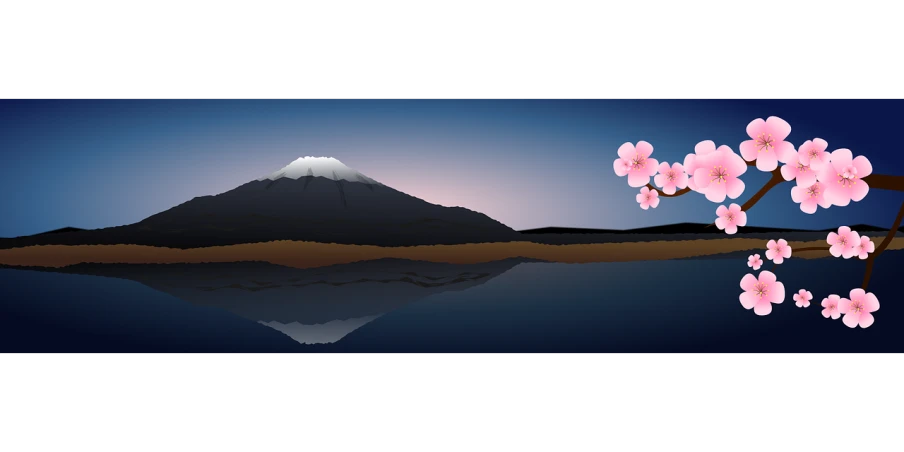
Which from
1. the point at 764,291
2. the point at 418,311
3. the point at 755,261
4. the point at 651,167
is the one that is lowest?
the point at 418,311

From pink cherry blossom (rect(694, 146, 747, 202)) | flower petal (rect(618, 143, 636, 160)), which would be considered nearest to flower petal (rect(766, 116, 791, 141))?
pink cherry blossom (rect(694, 146, 747, 202))

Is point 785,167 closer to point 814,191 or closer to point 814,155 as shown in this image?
point 814,155

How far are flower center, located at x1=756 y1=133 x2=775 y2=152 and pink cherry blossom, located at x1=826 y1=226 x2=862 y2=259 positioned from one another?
127cm

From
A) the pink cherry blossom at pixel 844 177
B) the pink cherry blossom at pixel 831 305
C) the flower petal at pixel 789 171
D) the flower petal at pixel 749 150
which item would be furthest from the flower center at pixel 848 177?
the pink cherry blossom at pixel 831 305

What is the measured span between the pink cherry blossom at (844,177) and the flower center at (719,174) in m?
0.26

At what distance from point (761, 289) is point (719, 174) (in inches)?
44.5

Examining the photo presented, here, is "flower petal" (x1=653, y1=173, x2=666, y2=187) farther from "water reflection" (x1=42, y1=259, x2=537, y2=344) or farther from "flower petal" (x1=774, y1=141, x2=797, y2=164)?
"water reflection" (x1=42, y1=259, x2=537, y2=344)

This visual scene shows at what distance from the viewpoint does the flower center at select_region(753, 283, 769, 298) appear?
261 centimetres

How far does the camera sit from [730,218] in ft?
9.23

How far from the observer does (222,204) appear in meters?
2.96

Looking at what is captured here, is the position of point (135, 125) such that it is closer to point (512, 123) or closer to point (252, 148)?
point (252, 148)

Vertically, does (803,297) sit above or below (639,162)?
below

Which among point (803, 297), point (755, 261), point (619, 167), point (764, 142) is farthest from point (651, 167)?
point (803, 297)

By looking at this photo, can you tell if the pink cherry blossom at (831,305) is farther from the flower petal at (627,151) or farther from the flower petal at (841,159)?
the flower petal at (841,159)
